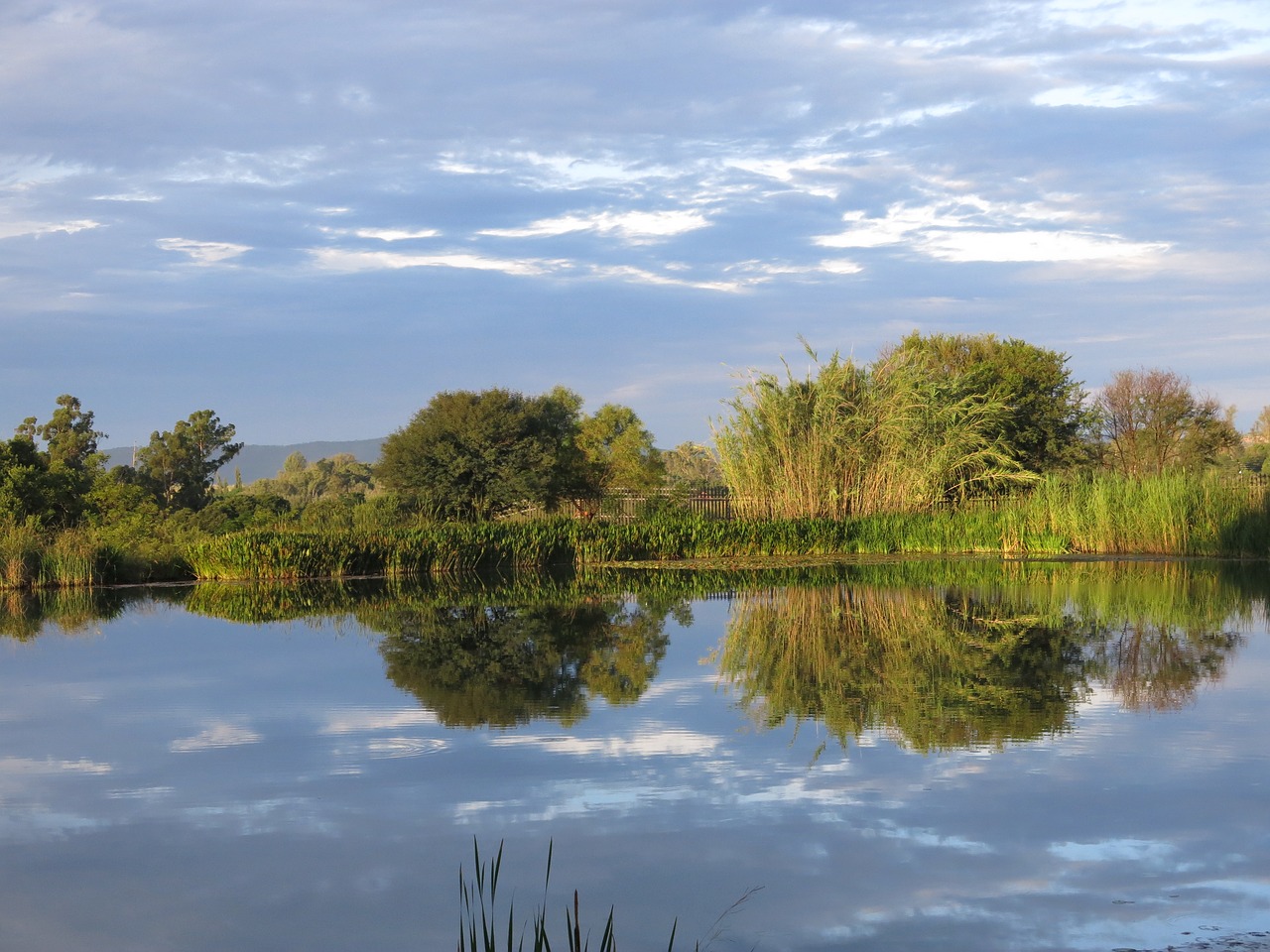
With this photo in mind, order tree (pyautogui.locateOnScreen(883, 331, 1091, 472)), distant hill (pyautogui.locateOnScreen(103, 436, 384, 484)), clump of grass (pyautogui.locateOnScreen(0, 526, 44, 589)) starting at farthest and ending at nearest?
distant hill (pyautogui.locateOnScreen(103, 436, 384, 484)) → tree (pyautogui.locateOnScreen(883, 331, 1091, 472)) → clump of grass (pyautogui.locateOnScreen(0, 526, 44, 589))

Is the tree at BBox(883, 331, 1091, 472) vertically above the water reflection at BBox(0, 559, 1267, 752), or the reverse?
the tree at BBox(883, 331, 1091, 472)

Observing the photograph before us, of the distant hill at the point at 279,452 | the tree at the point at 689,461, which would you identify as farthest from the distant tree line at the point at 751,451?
the distant hill at the point at 279,452

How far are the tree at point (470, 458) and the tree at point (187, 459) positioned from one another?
13667 millimetres

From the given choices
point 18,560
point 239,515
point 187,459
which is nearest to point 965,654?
point 18,560

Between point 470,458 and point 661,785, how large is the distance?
25.1 meters

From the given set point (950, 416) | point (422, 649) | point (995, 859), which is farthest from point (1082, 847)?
point (950, 416)

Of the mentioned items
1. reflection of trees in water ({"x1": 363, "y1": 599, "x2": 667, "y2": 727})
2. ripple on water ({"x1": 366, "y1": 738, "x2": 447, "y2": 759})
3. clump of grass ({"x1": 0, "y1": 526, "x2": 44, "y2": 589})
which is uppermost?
clump of grass ({"x1": 0, "y1": 526, "x2": 44, "y2": 589})

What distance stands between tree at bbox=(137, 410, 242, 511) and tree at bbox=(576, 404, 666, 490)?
12.9 meters

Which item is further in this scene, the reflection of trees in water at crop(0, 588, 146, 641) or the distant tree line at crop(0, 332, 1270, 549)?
the distant tree line at crop(0, 332, 1270, 549)

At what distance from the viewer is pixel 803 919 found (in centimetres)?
420

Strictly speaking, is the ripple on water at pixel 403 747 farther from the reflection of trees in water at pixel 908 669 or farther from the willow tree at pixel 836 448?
the willow tree at pixel 836 448

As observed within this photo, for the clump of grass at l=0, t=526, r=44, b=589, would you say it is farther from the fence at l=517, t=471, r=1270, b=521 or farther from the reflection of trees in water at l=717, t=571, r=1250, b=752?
the reflection of trees in water at l=717, t=571, r=1250, b=752

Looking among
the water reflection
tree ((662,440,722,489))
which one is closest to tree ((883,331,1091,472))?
the water reflection

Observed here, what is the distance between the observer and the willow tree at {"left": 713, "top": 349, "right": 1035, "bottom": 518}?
24578 millimetres
